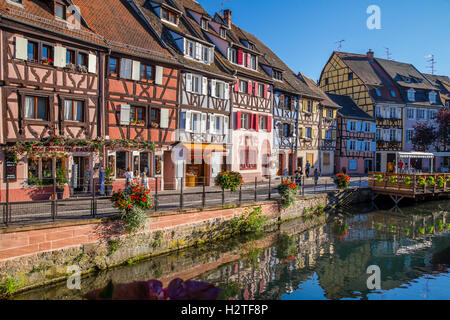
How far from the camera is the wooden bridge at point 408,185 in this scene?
2320 cm

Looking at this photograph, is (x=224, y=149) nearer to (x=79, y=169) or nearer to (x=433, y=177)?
(x=79, y=169)

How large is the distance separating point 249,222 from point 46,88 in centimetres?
1110

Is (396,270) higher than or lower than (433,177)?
lower

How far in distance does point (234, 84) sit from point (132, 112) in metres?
8.91

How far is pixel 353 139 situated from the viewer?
124 ft

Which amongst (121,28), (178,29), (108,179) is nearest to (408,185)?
(178,29)

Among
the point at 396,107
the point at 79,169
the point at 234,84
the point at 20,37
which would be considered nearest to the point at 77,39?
the point at 20,37

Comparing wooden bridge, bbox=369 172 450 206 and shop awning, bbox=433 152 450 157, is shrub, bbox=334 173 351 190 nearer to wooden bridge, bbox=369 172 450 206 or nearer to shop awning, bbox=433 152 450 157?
wooden bridge, bbox=369 172 450 206

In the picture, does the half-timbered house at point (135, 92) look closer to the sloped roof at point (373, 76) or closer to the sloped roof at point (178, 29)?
the sloped roof at point (178, 29)

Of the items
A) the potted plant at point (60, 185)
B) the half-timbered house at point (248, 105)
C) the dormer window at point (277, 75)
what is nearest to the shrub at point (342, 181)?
the half-timbered house at point (248, 105)

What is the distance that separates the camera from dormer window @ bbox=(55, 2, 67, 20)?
15555 millimetres

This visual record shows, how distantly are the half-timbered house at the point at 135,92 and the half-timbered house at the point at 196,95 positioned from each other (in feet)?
2.67

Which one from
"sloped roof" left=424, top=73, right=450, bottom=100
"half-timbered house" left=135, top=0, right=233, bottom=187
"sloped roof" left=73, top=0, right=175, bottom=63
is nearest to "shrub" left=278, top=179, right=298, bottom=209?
"half-timbered house" left=135, top=0, right=233, bottom=187
